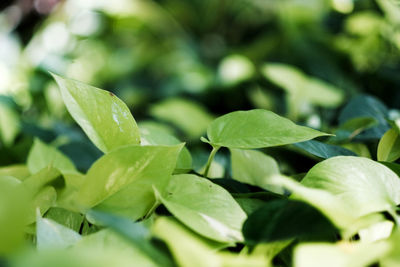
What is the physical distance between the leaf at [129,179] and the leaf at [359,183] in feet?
0.28

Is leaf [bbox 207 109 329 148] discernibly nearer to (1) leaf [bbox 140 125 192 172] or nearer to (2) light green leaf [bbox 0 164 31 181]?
(1) leaf [bbox 140 125 192 172]

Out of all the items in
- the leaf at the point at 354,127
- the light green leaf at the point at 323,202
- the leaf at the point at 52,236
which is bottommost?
the leaf at the point at 52,236

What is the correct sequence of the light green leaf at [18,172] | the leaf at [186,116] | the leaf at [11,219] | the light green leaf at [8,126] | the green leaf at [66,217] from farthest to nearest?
1. the leaf at [186,116]
2. the light green leaf at [8,126]
3. the light green leaf at [18,172]
4. the green leaf at [66,217]
5. the leaf at [11,219]

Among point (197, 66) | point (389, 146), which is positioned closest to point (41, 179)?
point (389, 146)

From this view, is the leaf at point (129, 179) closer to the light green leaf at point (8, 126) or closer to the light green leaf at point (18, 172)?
the light green leaf at point (18, 172)

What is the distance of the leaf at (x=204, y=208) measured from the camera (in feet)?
0.68

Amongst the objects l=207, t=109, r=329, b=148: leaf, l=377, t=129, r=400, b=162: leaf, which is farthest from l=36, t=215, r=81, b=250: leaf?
l=377, t=129, r=400, b=162: leaf

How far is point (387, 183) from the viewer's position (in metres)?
0.22

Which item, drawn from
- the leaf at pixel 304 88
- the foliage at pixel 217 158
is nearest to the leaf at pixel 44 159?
the foliage at pixel 217 158

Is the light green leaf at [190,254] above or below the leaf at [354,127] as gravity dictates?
above

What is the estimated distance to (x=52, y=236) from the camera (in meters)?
0.20

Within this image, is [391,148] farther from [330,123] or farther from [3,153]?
[3,153]

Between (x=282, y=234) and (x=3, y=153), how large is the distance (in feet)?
1.30

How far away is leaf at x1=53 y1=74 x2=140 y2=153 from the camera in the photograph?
0.25m
